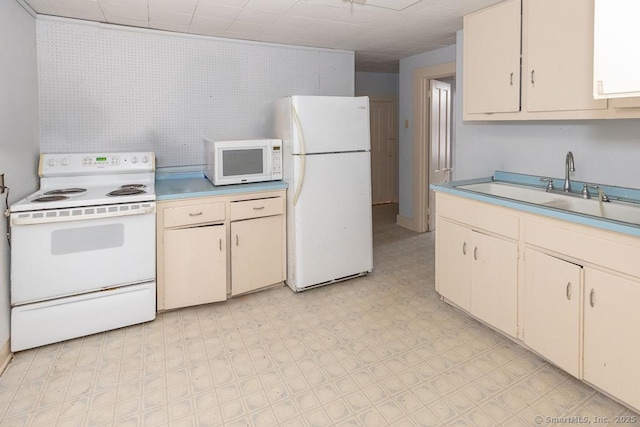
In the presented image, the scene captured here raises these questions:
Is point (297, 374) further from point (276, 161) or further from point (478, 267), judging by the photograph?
point (276, 161)

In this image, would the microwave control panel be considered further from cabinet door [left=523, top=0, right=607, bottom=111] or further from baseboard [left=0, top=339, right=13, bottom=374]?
baseboard [left=0, top=339, right=13, bottom=374]

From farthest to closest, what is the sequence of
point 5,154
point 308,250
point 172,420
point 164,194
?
point 308,250 → point 164,194 → point 5,154 → point 172,420

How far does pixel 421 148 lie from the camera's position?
507cm

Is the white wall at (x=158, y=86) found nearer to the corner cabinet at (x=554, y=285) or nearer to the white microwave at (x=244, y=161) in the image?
the white microwave at (x=244, y=161)

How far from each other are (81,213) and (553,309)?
2.83 metres

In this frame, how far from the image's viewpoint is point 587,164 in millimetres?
2633

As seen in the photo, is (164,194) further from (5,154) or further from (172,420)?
(172,420)

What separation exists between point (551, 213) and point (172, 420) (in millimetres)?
2163

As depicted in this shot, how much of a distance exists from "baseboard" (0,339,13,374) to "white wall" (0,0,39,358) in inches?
0.7

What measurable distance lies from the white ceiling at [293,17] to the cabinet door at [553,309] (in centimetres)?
188

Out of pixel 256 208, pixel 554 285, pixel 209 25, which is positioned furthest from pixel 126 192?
pixel 554 285

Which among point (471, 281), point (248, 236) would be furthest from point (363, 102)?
point (471, 281)

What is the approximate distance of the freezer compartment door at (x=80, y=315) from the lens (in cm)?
246

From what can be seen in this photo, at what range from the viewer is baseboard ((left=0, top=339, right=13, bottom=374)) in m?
2.31
